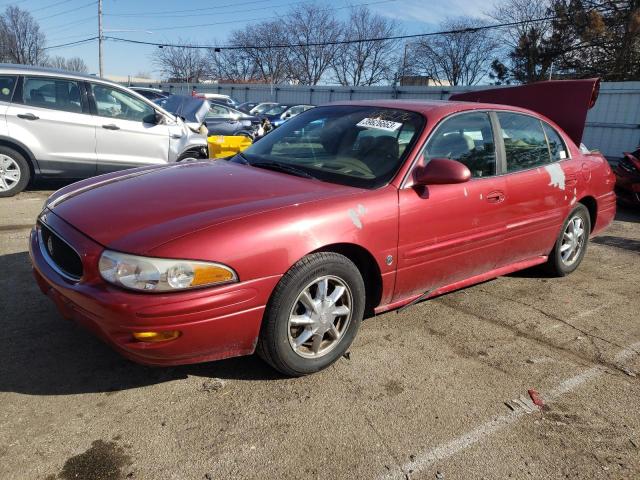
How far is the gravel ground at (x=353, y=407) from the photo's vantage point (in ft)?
7.36

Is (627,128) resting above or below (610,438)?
above

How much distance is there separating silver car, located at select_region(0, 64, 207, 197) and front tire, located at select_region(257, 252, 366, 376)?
5.53 meters

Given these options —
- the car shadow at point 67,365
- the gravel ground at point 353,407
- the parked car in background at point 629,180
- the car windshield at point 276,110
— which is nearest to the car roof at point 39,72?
the gravel ground at point 353,407

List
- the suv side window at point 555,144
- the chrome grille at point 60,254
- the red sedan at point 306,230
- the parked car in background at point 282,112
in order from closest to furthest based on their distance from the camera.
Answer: the red sedan at point 306,230
the chrome grille at point 60,254
the suv side window at point 555,144
the parked car in background at point 282,112

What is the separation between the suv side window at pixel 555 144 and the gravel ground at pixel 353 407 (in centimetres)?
148

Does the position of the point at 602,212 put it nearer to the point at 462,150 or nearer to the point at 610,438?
the point at 462,150

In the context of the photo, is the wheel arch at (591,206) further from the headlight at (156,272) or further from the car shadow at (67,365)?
the headlight at (156,272)

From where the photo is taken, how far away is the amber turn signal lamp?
2.34 m

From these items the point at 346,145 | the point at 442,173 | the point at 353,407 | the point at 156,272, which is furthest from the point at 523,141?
the point at 156,272

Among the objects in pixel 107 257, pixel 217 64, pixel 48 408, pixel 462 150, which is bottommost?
pixel 48 408

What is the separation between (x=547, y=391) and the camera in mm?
Result: 2908

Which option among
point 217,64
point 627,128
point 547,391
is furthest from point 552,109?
point 217,64

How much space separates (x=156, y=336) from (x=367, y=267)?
1.32 meters

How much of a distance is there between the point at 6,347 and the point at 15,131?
4.69 meters
